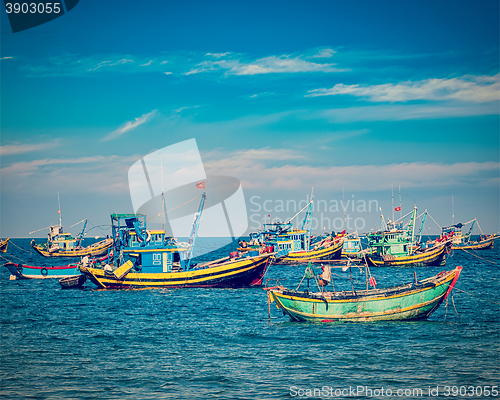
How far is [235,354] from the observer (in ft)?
76.2

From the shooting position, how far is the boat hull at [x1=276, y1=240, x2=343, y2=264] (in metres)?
76.2

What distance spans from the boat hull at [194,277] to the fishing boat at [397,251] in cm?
3419

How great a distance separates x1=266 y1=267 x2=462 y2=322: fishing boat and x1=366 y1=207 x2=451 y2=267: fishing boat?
44511mm

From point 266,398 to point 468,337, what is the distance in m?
14.8

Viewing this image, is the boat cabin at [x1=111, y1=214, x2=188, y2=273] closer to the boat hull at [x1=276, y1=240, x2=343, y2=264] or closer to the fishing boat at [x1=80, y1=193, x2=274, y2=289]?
the fishing boat at [x1=80, y1=193, x2=274, y2=289]

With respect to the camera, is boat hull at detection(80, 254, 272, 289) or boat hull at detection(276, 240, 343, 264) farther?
boat hull at detection(276, 240, 343, 264)

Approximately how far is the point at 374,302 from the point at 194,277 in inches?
821

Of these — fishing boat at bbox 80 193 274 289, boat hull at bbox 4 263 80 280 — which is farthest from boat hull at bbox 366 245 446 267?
boat hull at bbox 4 263 80 280

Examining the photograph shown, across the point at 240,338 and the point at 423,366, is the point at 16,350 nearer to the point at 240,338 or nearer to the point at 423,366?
the point at 240,338

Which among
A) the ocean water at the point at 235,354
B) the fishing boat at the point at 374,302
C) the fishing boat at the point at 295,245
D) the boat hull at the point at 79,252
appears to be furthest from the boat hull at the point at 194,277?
the boat hull at the point at 79,252

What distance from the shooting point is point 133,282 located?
44.0 metres

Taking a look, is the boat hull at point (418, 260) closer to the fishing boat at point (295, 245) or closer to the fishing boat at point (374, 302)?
the fishing boat at point (295, 245)

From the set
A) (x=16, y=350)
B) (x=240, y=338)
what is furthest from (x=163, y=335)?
(x=16, y=350)

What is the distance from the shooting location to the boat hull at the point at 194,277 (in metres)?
43.8
